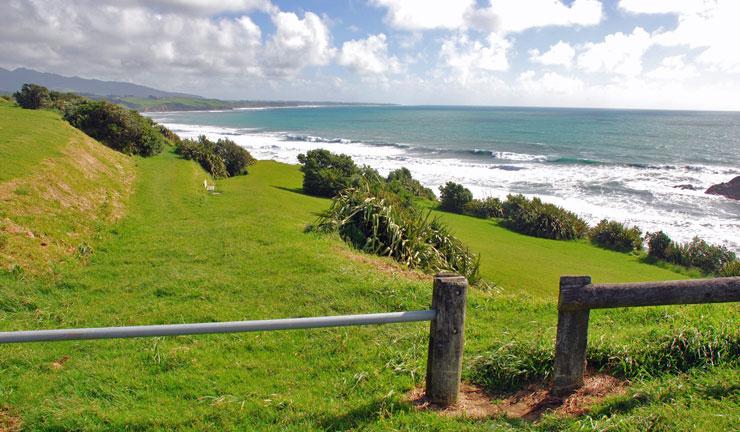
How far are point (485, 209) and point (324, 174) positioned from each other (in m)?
9.24

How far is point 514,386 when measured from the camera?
14.2 ft

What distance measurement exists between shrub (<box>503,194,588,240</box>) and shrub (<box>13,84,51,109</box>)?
29.0 meters

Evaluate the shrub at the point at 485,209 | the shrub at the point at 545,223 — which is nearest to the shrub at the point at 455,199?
the shrub at the point at 485,209

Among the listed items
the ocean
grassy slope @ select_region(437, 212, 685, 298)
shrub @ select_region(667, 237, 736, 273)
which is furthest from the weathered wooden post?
the ocean

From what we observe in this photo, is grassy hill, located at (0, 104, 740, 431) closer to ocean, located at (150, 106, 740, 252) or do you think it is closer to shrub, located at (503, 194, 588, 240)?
shrub, located at (503, 194, 588, 240)

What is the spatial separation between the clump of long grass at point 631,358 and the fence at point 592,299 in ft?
1.10

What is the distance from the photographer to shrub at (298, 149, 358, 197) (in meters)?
25.3

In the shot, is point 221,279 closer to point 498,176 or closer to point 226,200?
Result: point 226,200

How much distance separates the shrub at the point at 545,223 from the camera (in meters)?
23.0

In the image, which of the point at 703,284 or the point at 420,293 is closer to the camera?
the point at 703,284

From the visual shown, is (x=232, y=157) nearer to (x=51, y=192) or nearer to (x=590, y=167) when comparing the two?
(x=51, y=192)

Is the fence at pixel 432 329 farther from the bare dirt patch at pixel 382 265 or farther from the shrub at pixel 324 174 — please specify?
the shrub at pixel 324 174

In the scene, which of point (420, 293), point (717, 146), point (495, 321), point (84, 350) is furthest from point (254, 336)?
point (717, 146)

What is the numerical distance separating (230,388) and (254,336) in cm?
123
